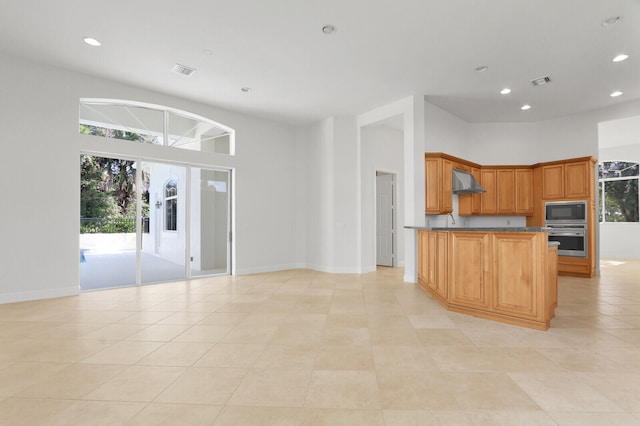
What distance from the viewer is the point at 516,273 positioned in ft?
11.4

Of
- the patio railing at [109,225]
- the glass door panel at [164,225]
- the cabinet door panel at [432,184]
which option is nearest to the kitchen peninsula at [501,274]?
the cabinet door panel at [432,184]

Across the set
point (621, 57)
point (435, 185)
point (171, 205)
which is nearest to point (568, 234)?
point (435, 185)

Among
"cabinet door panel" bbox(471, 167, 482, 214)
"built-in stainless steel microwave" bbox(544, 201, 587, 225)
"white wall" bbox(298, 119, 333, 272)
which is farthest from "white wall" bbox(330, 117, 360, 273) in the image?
"built-in stainless steel microwave" bbox(544, 201, 587, 225)

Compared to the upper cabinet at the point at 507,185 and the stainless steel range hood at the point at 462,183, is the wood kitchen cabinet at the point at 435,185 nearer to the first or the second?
the upper cabinet at the point at 507,185

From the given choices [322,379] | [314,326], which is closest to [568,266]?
[314,326]

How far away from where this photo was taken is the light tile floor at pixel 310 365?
1.89 metres

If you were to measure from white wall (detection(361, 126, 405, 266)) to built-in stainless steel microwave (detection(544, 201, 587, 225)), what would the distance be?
3.17 meters

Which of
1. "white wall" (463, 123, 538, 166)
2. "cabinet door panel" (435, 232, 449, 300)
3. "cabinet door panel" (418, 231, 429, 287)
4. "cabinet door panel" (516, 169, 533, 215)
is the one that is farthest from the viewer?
"white wall" (463, 123, 538, 166)

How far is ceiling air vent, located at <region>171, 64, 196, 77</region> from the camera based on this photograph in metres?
4.85

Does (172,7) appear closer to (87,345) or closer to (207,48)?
(207,48)

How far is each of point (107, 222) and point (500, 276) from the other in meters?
5.91

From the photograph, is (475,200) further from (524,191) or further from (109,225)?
(109,225)

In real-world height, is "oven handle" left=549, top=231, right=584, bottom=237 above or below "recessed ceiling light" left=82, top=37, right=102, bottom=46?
below

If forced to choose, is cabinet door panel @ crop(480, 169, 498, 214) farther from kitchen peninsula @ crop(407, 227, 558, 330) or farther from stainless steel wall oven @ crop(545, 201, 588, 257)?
kitchen peninsula @ crop(407, 227, 558, 330)
